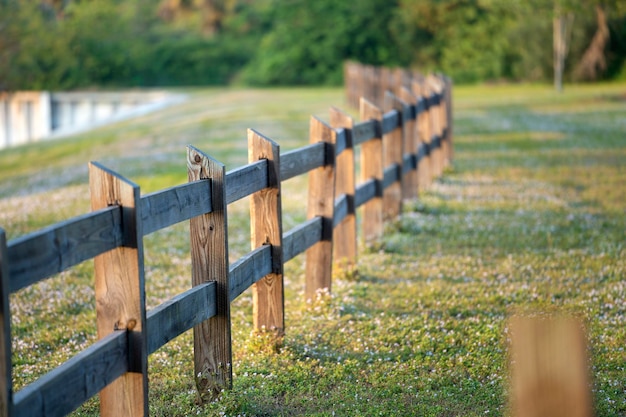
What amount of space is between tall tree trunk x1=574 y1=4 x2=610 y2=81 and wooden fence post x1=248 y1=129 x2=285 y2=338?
126 feet

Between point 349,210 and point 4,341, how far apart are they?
18.5 feet

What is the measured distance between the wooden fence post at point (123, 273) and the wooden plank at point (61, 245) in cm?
6

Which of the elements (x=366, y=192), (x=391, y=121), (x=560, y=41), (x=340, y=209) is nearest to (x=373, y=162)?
(x=366, y=192)

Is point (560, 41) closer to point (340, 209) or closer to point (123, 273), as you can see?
point (340, 209)

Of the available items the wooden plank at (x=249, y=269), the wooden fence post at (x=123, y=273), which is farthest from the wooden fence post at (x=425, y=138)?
the wooden fence post at (x=123, y=273)

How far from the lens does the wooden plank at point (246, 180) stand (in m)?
5.43

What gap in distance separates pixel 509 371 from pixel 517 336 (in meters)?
3.74

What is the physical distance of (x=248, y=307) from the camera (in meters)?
8.07

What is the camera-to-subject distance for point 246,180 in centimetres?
570

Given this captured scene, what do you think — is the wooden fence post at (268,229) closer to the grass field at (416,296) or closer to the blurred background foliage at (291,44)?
the grass field at (416,296)

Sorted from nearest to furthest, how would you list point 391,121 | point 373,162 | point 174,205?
point 174,205
point 373,162
point 391,121

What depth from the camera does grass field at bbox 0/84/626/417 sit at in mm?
5570

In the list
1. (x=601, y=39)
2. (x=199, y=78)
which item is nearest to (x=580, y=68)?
(x=601, y=39)

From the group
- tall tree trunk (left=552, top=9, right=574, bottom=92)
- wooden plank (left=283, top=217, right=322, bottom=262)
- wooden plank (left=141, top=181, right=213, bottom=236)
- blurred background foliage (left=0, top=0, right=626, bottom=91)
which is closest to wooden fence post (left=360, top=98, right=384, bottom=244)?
wooden plank (left=283, top=217, right=322, bottom=262)
